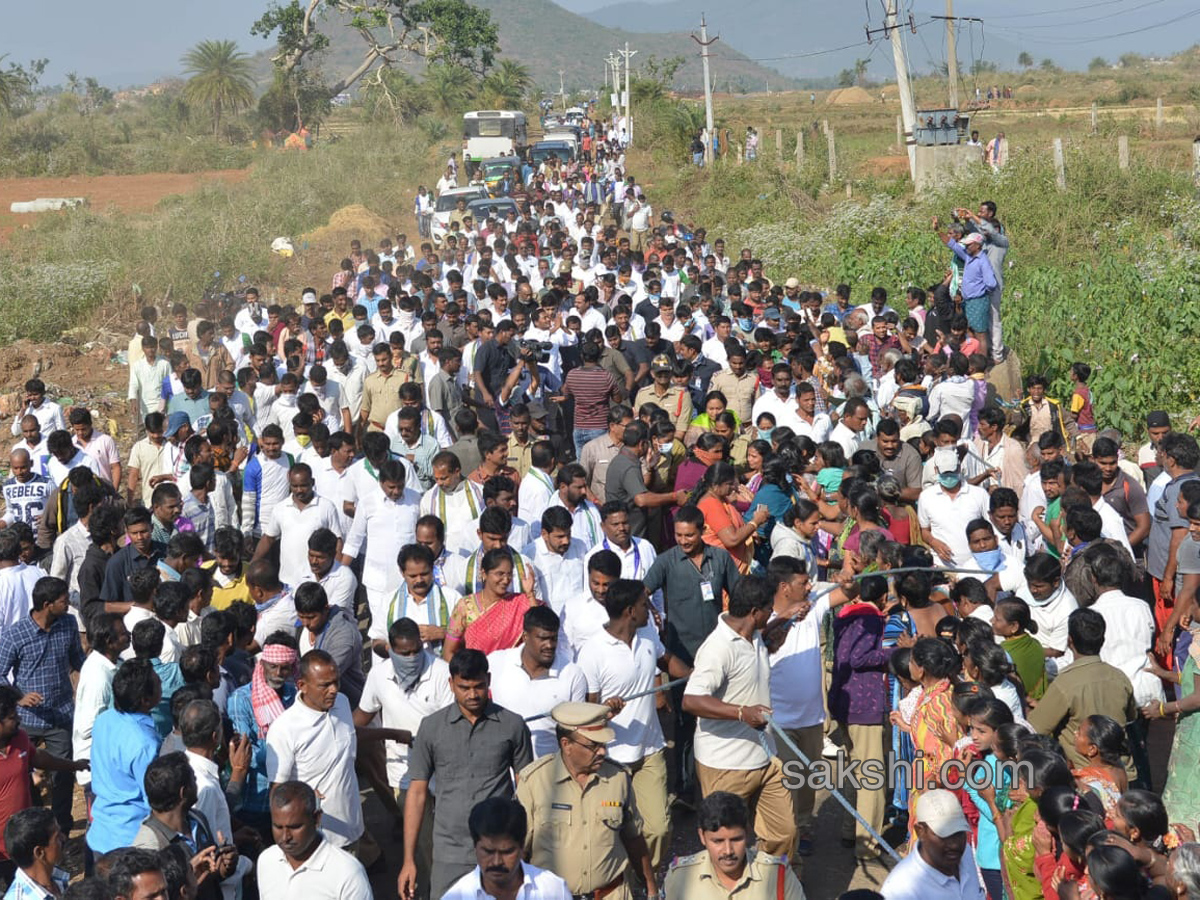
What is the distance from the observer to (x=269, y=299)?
86.0 ft

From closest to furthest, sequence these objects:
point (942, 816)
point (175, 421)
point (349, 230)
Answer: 1. point (942, 816)
2. point (175, 421)
3. point (349, 230)

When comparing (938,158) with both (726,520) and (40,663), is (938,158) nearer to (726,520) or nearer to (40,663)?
(726,520)

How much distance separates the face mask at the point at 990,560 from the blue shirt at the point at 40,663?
5.26 meters

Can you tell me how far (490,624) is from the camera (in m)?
6.75

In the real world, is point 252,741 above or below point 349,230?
below

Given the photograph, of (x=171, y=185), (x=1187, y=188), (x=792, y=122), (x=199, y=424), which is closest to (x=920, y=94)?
(x=792, y=122)

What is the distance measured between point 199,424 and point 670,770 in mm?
5256

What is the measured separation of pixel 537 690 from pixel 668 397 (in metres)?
5.40

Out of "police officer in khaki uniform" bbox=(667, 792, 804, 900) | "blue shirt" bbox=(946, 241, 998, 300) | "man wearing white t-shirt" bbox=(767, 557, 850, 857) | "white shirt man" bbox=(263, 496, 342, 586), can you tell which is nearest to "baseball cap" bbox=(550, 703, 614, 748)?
"police officer in khaki uniform" bbox=(667, 792, 804, 900)

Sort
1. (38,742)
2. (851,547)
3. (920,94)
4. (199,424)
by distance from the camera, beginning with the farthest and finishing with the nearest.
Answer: (920,94) < (199,424) < (851,547) < (38,742)

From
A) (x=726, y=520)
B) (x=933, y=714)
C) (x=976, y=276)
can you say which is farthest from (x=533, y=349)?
(x=933, y=714)

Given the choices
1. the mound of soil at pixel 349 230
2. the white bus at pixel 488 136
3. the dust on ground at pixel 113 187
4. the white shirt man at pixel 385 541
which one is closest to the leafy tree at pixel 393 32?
the dust on ground at pixel 113 187

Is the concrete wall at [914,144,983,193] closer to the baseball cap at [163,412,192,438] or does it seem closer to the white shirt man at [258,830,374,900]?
the baseball cap at [163,412,192,438]

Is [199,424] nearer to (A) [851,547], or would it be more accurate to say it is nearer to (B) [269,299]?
(A) [851,547]
